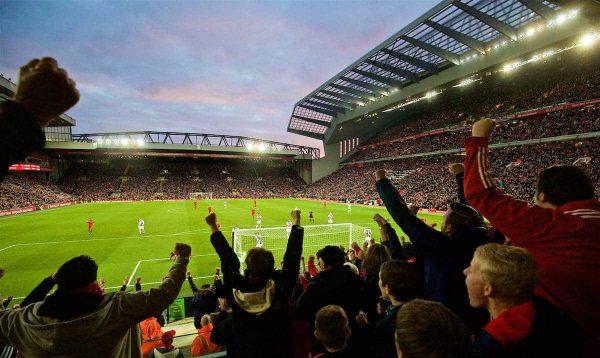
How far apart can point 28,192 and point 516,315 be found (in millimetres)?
53239

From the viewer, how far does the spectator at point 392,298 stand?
218 centimetres

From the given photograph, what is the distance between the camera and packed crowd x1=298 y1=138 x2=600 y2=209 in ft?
92.9

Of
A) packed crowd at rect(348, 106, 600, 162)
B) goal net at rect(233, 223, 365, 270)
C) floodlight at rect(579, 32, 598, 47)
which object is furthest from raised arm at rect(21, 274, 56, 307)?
packed crowd at rect(348, 106, 600, 162)

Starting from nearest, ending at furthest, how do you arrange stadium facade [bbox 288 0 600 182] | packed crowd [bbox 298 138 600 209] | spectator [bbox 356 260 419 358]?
spectator [bbox 356 260 419 358] → stadium facade [bbox 288 0 600 182] → packed crowd [bbox 298 138 600 209]

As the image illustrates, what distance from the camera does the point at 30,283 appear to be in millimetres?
11844

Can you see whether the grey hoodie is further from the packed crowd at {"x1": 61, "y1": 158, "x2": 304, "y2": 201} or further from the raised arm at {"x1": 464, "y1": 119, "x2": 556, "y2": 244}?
the packed crowd at {"x1": 61, "y1": 158, "x2": 304, "y2": 201}

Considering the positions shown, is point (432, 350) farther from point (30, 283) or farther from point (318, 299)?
point (30, 283)

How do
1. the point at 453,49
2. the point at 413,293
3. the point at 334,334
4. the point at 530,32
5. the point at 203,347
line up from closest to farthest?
the point at 334,334 → the point at 413,293 → the point at 203,347 → the point at 530,32 → the point at 453,49

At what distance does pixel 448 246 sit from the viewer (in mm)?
2539

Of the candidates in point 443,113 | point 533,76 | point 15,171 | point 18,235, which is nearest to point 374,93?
point 443,113

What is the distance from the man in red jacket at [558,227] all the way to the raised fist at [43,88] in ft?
7.63

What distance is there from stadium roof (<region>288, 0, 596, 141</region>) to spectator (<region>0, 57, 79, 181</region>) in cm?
2310

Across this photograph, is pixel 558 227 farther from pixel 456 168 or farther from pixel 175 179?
Answer: pixel 175 179

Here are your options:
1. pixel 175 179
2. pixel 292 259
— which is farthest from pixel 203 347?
pixel 175 179
